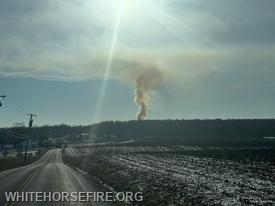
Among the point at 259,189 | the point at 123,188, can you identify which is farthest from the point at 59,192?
the point at 259,189

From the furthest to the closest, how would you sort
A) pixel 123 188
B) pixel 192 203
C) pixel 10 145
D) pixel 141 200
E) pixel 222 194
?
1. pixel 10 145
2. pixel 123 188
3. pixel 222 194
4. pixel 141 200
5. pixel 192 203

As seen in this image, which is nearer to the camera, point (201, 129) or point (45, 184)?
point (45, 184)

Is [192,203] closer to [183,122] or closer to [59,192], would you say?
[59,192]

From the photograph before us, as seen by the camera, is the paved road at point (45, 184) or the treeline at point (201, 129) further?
the treeline at point (201, 129)

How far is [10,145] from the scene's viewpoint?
174 metres

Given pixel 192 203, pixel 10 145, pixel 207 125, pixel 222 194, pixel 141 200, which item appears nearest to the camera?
pixel 192 203

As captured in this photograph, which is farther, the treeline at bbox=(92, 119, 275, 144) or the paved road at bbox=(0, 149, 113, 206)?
the treeline at bbox=(92, 119, 275, 144)

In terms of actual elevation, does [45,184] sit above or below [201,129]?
below

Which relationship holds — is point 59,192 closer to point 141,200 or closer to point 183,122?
point 141,200

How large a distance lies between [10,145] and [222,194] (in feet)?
534

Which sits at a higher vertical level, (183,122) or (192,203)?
(183,122)

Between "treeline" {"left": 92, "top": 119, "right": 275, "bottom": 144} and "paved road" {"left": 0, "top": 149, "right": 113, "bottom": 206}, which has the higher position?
"treeline" {"left": 92, "top": 119, "right": 275, "bottom": 144}

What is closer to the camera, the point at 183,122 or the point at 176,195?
the point at 176,195

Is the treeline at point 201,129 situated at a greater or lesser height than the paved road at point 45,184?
greater
